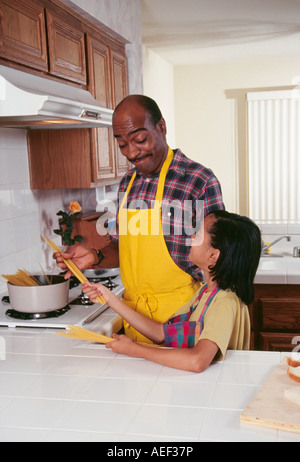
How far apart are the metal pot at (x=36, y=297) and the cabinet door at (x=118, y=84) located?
133 cm

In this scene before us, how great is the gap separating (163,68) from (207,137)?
1.03 meters

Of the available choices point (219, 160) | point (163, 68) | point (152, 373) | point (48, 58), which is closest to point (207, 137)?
point (219, 160)

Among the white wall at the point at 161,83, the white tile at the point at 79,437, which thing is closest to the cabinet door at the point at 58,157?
the white tile at the point at 79,437

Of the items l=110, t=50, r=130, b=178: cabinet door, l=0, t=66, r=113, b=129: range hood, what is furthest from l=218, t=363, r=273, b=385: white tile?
l=110, t=50, r=130, b=178: cabinet door

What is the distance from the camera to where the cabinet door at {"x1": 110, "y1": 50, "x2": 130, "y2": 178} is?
123 inches

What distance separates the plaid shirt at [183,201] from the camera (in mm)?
1901

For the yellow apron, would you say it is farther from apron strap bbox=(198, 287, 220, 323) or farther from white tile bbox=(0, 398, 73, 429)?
white tile bbox=(0, 398, 73, 429)

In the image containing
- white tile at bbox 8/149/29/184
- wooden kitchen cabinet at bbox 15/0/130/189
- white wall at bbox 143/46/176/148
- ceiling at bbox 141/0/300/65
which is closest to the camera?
wooden kitchen cabinet at bbox 15/0/130/189

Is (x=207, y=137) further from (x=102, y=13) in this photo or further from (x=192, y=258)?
(x=192, y=258)

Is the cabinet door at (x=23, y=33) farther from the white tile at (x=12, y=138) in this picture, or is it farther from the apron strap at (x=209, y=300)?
the apron strap at (x=209, y=300)

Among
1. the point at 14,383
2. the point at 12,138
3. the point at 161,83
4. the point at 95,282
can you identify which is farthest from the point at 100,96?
the point at 161,83

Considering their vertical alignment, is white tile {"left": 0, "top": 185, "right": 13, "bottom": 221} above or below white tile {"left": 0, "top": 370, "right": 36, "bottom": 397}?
above

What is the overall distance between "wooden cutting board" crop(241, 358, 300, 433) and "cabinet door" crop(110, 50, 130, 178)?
2.14 m

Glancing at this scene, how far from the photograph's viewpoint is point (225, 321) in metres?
1.46
